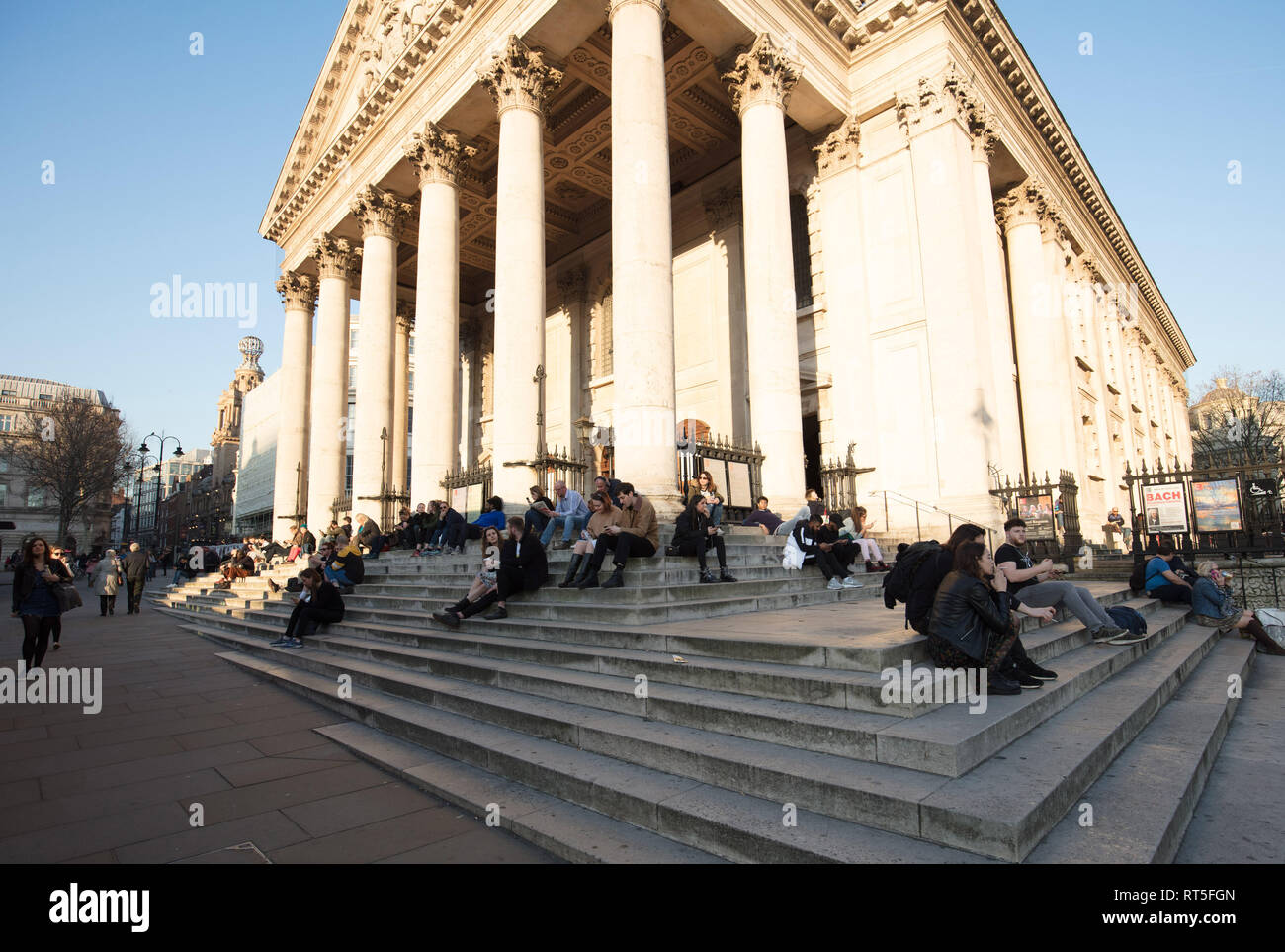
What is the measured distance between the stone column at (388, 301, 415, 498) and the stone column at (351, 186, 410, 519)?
3.86ft

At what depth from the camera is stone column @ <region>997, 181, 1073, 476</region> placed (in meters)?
18.8

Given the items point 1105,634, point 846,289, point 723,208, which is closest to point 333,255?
point 723,208

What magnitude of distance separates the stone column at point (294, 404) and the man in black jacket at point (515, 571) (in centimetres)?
1773

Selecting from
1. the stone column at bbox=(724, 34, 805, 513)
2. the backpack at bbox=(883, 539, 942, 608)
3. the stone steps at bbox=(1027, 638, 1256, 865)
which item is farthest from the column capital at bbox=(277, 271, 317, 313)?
the stone steps at bbox=(1027, 638, 1256, 865)

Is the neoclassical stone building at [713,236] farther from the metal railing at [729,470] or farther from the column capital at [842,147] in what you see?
the metal railing at [729,470]

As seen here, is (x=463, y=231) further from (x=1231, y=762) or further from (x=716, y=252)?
(x=1231, y=762)

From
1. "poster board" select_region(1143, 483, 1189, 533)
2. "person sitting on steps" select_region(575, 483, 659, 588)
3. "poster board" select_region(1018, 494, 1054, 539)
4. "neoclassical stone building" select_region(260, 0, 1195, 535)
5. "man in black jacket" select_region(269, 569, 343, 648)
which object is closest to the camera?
"person sitting on steps" select_region(575, 483, 659, 588)

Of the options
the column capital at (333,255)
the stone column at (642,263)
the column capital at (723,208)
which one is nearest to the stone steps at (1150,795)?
the stone column at (642,263)

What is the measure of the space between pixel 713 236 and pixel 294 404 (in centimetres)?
1617

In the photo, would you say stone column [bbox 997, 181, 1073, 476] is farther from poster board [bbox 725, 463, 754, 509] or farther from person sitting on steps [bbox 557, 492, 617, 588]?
person sitting on steps [bbox 557, 492, 617, 588]

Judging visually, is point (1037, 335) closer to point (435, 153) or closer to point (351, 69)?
point (435, 153)

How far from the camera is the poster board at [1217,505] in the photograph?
12094 mm

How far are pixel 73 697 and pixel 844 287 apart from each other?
16756 millimetres

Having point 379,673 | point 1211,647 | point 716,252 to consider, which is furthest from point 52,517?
point 1211,647
